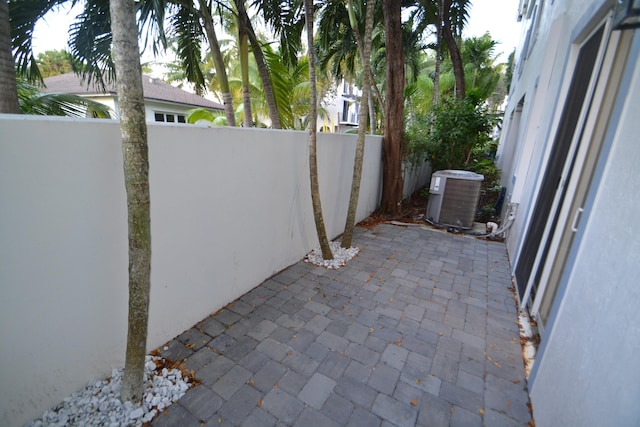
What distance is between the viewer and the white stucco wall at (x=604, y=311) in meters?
1.08

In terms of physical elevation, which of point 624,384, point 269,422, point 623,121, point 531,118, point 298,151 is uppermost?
point 531,118

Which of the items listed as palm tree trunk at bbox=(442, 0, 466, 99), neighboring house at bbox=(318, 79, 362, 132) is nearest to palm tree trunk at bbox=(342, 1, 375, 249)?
palm tree trunk at bbox=(442, 0, 466, 99)

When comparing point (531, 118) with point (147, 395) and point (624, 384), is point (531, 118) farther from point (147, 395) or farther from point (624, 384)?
point (147, 395)

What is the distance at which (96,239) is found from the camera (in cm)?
170

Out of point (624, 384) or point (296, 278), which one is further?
point (296, 278)

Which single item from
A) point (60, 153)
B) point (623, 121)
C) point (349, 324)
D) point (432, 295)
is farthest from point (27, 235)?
point (432, 295)

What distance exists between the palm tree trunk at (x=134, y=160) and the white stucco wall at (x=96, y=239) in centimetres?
36

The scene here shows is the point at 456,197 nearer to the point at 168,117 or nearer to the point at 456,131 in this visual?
the point at 456,131

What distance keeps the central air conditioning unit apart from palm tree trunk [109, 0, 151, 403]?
514 centimetres

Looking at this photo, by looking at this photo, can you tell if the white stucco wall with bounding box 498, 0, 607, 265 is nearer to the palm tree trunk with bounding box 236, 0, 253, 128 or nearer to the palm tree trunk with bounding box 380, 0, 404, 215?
the palm tree trunk with bounding box 380, 0, 404, 215

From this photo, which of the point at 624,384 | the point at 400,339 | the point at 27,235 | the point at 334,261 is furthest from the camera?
the point at 334,261

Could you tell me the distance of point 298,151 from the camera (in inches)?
136

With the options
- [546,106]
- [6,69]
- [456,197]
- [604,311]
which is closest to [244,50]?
[6,69]

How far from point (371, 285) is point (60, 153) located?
9.73 feet
